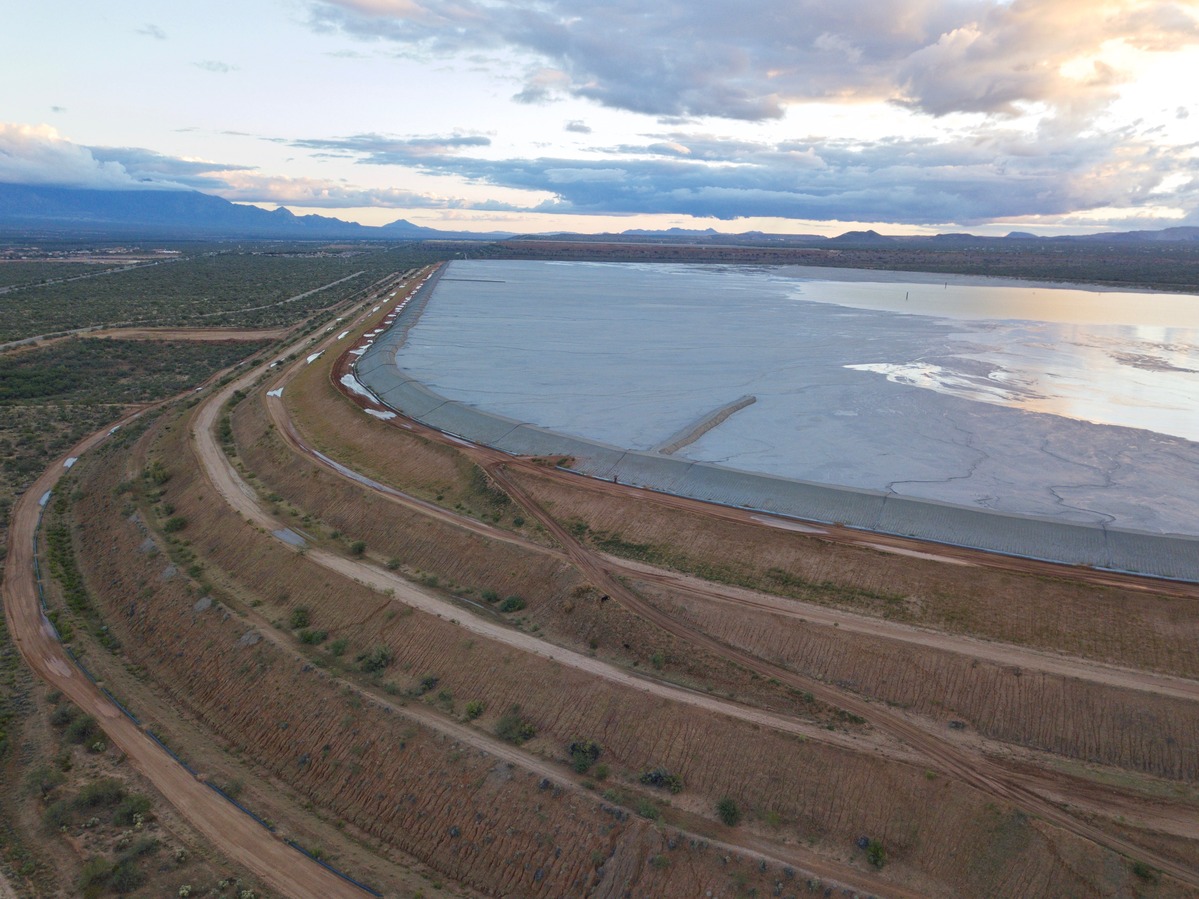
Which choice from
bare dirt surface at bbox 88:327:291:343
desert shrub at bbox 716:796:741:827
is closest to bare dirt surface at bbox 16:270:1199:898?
desert shrub at bbox 716:796:741:827

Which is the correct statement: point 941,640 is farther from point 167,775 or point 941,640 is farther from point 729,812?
point 167,775

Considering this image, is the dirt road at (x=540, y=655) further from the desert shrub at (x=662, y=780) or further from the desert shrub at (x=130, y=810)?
the desert shrub at (x=130, y=810)

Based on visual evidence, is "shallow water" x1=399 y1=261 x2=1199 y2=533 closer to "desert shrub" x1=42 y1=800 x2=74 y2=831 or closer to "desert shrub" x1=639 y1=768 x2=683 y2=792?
"desert shrub" x1=639 y1=768 x2=683 y2=792

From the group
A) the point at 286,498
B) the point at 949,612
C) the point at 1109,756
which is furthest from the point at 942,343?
the point at 286,498

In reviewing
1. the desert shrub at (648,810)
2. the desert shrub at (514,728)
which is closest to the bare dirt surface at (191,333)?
the desert shrub at (514,728)

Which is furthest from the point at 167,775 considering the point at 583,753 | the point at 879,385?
the point at 879,385

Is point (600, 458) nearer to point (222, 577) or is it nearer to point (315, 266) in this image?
point (222, 577)
